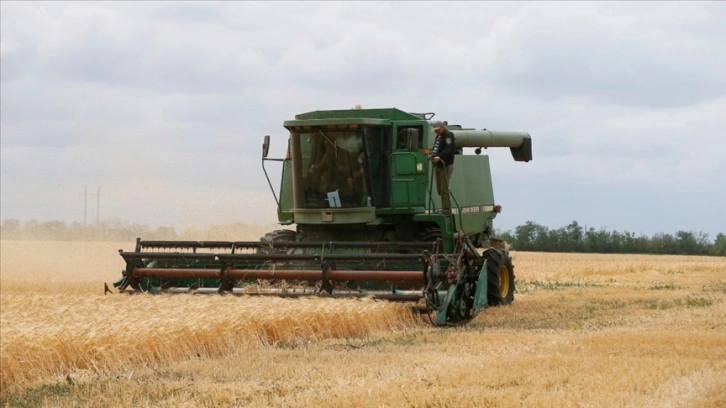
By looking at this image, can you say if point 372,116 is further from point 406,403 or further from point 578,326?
point 406,403

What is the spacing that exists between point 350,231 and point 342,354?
509 cm

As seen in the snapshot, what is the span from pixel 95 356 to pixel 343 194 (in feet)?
17.2

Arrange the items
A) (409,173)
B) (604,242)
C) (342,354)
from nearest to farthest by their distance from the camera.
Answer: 1. (342,354)
2. (409,173)
3. (604,242)

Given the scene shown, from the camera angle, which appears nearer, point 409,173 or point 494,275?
point 494,275

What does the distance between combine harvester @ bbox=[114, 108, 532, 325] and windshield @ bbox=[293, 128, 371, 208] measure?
0.5 inches

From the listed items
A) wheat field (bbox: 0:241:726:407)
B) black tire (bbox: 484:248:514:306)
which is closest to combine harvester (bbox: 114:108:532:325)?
black tire (bbox: 484:248:514:306)

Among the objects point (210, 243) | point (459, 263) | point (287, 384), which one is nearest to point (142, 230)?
point (210, 243)

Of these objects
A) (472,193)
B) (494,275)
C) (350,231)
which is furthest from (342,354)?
(472,193)

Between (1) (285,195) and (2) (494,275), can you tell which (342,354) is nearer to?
(2) (494,275)

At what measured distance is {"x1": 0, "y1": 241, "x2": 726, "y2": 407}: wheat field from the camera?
23.3 ft

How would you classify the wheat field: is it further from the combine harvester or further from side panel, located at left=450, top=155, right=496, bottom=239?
side panel, located at left=450, top=155, right=496, bottom=239

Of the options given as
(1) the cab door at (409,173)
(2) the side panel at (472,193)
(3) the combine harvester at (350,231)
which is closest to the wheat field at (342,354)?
(3) the combine harvester at (350,231)

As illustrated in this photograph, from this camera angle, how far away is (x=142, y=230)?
3962 centimetres

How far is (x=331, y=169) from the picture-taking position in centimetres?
1375
